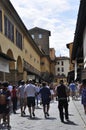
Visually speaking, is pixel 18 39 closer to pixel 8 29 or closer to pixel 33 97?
pixel 8 29

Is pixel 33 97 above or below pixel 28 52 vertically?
below

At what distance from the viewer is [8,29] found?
114 ft

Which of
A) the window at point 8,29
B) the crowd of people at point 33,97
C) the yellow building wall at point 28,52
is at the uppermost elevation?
the yellow building wall at point 28,52

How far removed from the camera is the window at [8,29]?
1299 inches

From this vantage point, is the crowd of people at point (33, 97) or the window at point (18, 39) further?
the window at point (18, 39)

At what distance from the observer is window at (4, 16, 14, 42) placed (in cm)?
3299

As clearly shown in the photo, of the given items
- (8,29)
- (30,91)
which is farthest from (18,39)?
(30,91)

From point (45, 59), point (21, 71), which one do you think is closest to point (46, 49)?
point (45, 59)

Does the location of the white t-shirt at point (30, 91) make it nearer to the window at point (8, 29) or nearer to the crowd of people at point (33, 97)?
the crowd of people at point (33, 97)

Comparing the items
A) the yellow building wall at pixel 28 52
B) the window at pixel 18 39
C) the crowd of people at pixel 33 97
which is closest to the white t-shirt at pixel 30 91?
the crowd of people at pixel 33 97

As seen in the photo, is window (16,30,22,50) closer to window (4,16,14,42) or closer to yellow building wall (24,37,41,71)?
window (4,16,14,42)

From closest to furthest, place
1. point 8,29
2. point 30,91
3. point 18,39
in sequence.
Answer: point 30,91, point 8,29, point 18,39

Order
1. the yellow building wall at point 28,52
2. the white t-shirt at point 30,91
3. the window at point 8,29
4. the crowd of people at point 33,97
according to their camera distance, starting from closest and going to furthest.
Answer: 1. the crowd of people at point 33,97
2. the white t-shirt at point 30,91
3. the window at point 8,29
4. the yellow building wall at point 28,52

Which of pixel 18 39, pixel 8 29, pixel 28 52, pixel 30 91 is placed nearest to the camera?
pixel 30 91
